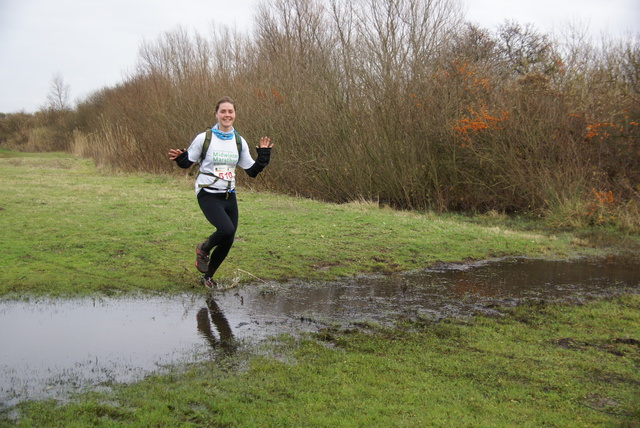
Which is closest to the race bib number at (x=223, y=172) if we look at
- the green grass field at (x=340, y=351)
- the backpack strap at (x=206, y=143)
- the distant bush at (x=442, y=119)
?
the backpack strap at (x=206, y=143)

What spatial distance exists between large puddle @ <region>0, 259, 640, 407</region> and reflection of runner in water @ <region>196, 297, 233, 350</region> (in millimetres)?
10

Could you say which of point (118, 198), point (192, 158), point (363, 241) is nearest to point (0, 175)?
point (118, 198)

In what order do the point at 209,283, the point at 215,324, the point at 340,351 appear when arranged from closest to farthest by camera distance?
the point at 340,351 < the point at 215,324 < the point at 209,283

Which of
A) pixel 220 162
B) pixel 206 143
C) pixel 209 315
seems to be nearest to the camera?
pixel 209 315

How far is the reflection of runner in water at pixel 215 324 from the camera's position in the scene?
19.6ft

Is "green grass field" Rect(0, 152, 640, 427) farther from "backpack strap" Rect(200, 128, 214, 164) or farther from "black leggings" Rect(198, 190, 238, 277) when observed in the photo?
"backpack strap" Rect(200, 128, 214, 164)

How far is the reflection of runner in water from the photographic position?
5969 mm

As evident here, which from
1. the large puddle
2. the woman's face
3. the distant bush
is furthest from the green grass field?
the distant bush

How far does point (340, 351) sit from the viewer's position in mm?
5668

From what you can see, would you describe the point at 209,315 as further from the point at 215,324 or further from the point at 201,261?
the point at 201,261

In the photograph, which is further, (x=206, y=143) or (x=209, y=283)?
(x=209, y=283)

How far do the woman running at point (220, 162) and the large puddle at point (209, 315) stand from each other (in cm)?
102

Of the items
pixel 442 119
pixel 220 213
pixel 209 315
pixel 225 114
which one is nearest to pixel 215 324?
pixel 209 315

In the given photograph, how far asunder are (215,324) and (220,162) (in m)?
2.01
